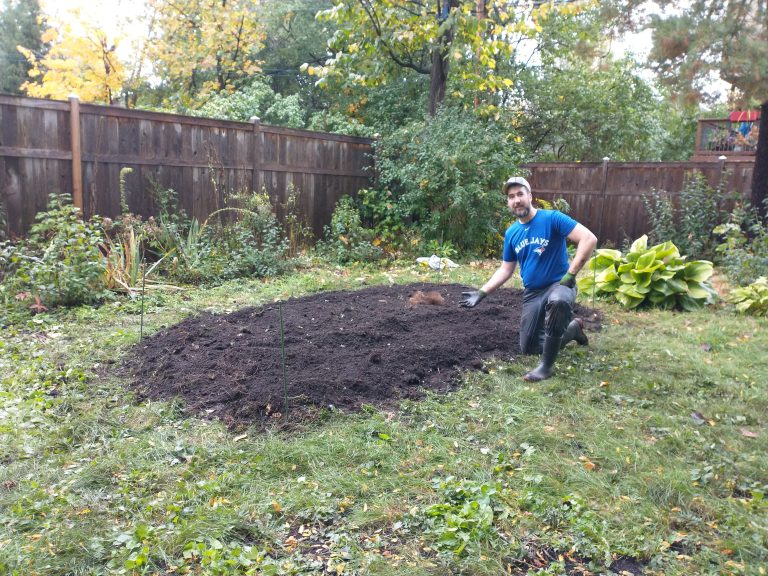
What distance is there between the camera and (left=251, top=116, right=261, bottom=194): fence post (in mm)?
9328

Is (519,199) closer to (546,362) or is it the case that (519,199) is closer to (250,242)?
(546,362)

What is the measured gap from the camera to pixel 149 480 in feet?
9.68

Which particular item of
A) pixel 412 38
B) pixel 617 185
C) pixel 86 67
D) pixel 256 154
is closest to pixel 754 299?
pixel 617 185

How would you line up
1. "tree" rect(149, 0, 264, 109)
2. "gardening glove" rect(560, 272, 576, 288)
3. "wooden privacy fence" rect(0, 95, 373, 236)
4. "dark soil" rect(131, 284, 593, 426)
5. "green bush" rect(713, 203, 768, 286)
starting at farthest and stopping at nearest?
"tree" rect(149, 0, 264, 109) → "green bush" rect(713, 203, 768, 286) → "wooden privacy fence" rect(0, 95, 373, 236) → "gardening glove" rect(560, 272, 576, 288) → "dark soil" rect(131, 284, 593, 426)

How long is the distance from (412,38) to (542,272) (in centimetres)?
676

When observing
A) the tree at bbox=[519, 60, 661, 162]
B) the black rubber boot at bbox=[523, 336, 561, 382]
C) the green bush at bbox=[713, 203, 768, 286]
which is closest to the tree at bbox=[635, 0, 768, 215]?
the green bush at bbox=[713, 203, 768, 286]

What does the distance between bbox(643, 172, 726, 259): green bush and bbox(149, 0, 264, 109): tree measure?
35.3ft

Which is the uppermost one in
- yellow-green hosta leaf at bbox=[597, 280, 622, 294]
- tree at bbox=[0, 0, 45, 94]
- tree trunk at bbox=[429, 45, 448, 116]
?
tree at bbox=[0, 0, 45, 94]

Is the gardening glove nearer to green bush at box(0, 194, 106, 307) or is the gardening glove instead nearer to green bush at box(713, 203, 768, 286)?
green bush at box(713, 203, 768, 286)

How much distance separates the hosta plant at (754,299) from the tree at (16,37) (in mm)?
27934

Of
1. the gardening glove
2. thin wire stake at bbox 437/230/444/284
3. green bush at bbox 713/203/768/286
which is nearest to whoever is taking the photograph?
the gardening glove

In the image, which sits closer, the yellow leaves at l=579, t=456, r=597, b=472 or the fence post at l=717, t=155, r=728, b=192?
the yellow leaves at l=579, t=456, r=597, b=472

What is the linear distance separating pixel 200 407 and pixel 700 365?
12.0 ft

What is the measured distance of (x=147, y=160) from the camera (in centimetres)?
796
